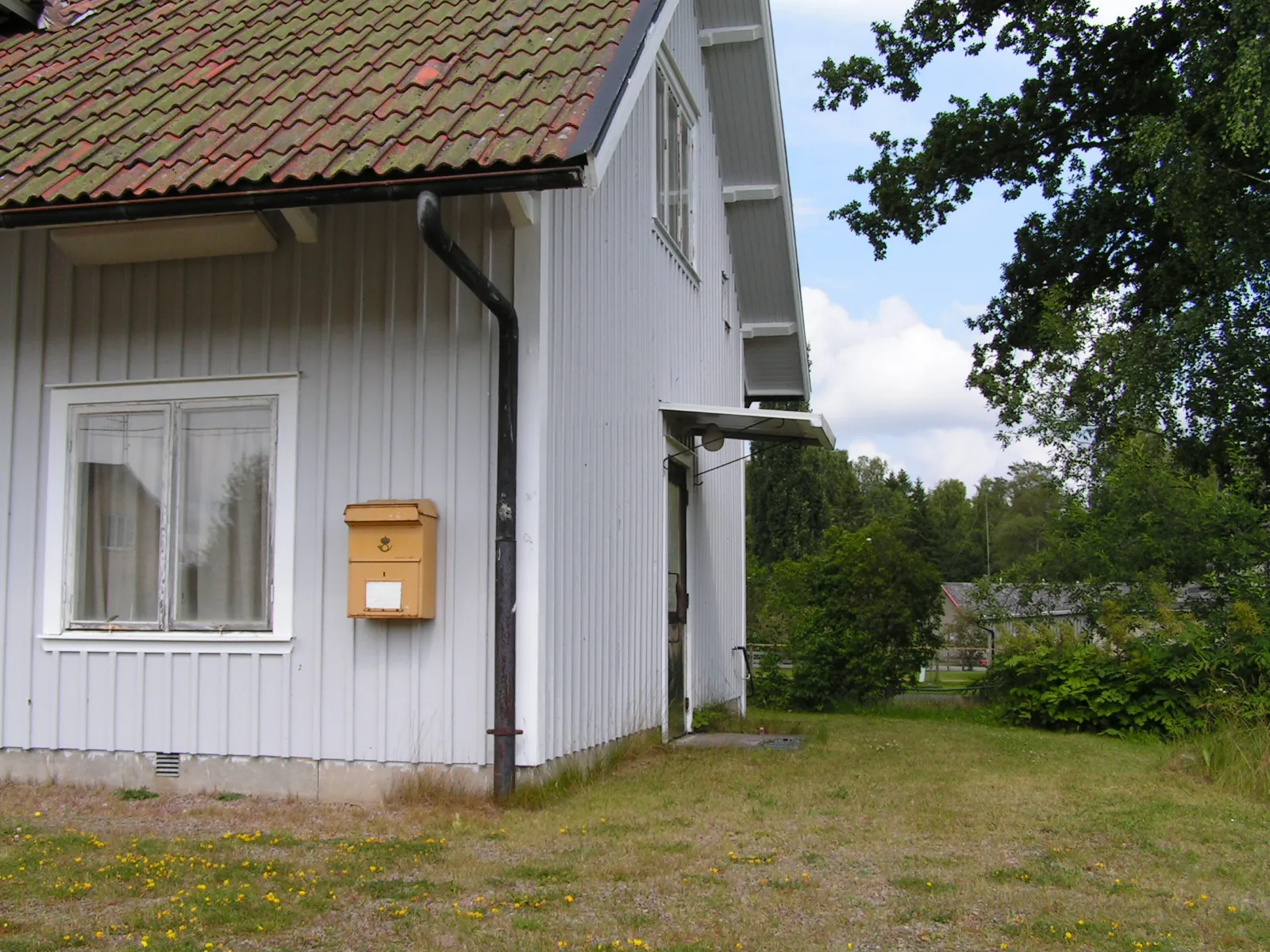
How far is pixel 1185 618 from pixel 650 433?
6.46 m

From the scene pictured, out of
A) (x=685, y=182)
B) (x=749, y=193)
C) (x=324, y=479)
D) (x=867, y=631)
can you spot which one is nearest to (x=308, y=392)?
(x=324, y=479)

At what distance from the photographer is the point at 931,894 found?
16.5 ft

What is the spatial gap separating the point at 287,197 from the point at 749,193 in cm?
763

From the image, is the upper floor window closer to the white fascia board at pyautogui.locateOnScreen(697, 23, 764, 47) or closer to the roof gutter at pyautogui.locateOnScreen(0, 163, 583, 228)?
the white fascia board at pyautogui.locateOnScreen(697, 23, 764, 47)

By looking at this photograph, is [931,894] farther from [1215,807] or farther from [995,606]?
[995,606]

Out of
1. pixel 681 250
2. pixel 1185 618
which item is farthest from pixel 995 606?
pixel 681 250

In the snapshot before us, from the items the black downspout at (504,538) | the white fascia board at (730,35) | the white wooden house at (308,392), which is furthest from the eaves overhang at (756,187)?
the black downspout at (504,538)

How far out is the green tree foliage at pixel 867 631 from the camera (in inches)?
642

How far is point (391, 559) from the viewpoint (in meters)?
7.06

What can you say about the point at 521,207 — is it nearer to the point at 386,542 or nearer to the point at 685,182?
the point at 386,542

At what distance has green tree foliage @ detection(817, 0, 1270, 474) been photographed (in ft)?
49.7

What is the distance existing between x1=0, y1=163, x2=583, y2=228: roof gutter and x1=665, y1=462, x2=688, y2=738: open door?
4.62 metres

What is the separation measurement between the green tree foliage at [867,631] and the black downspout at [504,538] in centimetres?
994

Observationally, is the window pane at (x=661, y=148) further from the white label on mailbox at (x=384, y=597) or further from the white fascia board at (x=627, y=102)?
the white label on mailbox at (x=384, y=597)
